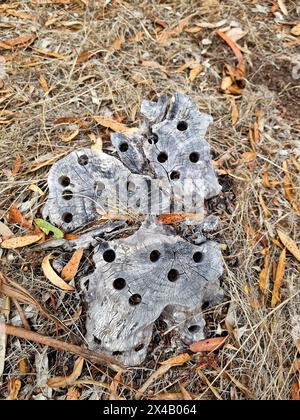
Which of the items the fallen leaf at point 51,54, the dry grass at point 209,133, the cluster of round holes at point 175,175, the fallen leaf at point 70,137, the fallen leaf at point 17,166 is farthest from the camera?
the fallen leaf at point 51,54

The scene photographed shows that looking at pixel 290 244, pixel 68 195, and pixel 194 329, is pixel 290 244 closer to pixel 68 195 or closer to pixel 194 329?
pixel 194 329

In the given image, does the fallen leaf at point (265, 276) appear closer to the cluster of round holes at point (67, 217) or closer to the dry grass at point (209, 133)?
the dry grass at point (209, 133)

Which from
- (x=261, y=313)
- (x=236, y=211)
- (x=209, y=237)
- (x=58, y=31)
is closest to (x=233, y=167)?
(x=236, y=211)

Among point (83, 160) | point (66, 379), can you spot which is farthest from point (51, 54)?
point (66, 379)

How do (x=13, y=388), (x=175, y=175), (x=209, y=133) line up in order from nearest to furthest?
1. (x=13, y=388)
2. (x=175, y=175)
3. (x=209, y=133)

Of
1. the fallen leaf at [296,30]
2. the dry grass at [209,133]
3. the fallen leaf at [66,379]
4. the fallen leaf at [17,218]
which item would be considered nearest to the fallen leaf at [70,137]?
the dry grass at [209,133]
